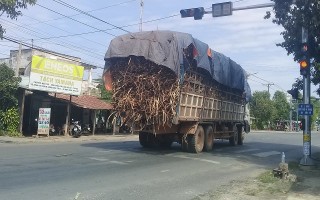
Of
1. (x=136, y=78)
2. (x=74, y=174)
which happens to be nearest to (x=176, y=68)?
(x=136, y=78)

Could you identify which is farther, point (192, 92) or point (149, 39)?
point (192, 92)

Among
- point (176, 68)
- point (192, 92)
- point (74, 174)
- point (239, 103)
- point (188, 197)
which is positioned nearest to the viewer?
point (188, 197)

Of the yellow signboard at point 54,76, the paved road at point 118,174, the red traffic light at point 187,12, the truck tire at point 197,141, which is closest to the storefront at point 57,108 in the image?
the yellow signboard at point 54,76

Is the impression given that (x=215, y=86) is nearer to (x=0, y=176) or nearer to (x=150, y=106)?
(x=150, y=106)

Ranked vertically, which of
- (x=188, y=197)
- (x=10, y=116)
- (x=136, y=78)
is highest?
(x=136, y=78)

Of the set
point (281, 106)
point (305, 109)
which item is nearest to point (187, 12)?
point (305, 109)

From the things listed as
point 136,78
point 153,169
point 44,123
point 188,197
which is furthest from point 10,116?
point 188,197

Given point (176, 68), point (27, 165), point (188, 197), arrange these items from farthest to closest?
point (176, 68) < point (27, 165) < point (188, 197)

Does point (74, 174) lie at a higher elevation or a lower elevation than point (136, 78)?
lower

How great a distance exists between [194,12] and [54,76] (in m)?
12.7

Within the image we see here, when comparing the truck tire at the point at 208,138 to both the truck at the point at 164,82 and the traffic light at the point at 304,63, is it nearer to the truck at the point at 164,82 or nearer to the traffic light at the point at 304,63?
the truck at the point at 164,82

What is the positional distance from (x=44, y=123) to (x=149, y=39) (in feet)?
39.1

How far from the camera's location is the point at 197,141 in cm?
1727

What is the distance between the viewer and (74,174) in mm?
10336
